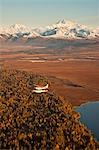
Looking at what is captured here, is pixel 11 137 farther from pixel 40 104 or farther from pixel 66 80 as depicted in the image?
pixel 66 80

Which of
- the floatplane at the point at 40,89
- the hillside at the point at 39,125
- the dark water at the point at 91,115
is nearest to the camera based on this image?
the hillside at the point at 39,125

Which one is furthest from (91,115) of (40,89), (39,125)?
(40,89)

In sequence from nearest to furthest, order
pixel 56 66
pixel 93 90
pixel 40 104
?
pixel 40 104 → pixel 93 90 → pixel 56 66

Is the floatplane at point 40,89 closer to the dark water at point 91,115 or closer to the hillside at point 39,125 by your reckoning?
the hillside at point 39,125

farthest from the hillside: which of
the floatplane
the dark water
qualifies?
the floatplane

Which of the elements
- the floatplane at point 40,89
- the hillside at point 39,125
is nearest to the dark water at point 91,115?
the hillside at point 39,125

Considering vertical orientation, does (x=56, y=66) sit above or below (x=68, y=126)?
below

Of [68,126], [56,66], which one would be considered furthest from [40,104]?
[56,66]

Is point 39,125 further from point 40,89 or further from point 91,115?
point 40,89
